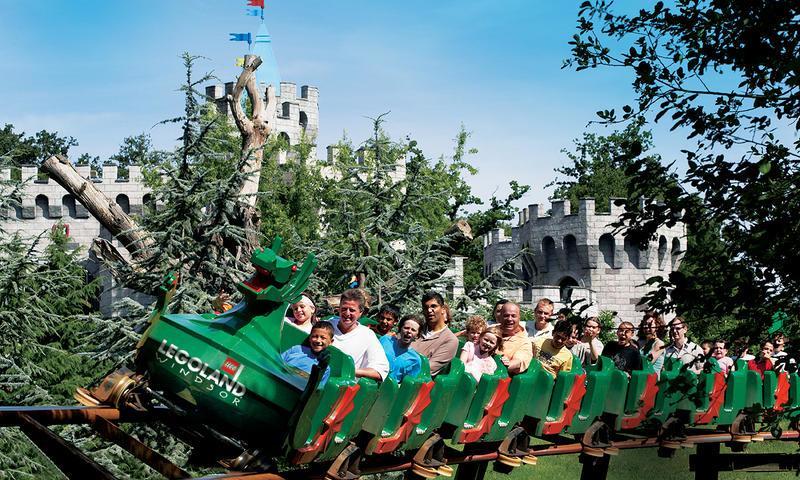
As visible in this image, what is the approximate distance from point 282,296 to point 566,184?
47501 mm

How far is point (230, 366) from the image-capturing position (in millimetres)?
5766

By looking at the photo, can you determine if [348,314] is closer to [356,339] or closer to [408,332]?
[356,339]

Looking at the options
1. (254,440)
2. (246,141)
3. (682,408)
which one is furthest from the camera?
(246,141)

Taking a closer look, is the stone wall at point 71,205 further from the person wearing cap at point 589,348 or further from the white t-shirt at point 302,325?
the white t-shirt at point 302,325

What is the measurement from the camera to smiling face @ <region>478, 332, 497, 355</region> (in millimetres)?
7707

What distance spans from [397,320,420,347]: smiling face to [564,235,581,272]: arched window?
1254 inches

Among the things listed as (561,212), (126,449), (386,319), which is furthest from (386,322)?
(561,212)

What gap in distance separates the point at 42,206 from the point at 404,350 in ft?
119

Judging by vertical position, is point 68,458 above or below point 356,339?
below

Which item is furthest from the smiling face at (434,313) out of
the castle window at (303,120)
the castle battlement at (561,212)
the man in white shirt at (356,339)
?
the castle window at (303,120)

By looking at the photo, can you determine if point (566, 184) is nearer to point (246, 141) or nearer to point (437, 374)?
point (246, 141)

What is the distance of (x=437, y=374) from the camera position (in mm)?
7344

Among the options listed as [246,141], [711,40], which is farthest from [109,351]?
[711,40]

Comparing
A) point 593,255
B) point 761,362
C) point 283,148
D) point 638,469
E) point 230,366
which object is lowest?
point 638,469
